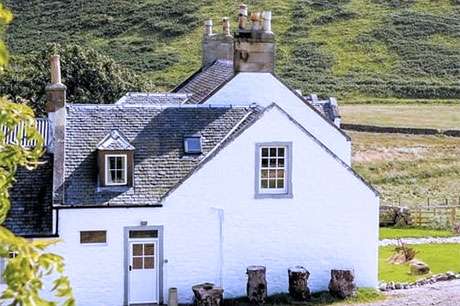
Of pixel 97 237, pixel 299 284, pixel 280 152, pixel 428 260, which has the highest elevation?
pixel 280 152

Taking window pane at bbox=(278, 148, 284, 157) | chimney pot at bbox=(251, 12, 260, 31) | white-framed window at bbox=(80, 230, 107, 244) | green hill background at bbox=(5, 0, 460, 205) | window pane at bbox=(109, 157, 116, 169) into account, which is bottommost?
white-framed window at bbox=(80, 230, 107, 244)

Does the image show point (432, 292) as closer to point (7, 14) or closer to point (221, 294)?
point (221, 294)

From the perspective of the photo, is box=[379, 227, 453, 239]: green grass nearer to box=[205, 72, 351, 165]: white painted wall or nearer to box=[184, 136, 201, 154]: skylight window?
box=[205, 72, 351, 165]: white painted wall

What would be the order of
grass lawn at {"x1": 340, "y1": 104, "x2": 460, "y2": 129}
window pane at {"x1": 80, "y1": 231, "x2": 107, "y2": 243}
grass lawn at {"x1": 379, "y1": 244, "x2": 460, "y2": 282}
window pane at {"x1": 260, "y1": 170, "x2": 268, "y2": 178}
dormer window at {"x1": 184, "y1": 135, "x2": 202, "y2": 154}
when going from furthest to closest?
1. grass lawn at {"x1": 340, "y1": 104, "x2": 460, "y2": 129}
2. grass lawn at {"x1": 379, "y1": 244, "x2": 460, "y2": 282}
3. dormer window at {"x1": 184, "y1": 135, "x2": 202, "y2": 154}
4. window pane at {"x1": 260, "y1": 170, "x2": 268, "y2": 178}
5. window pane at {"x1": 80, "y1": 231, "x2": 107, "y2": 243}

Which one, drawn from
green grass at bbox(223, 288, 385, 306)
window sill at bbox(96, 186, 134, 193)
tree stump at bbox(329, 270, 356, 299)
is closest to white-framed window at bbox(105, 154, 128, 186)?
window sill at bbox(96, 186, 134, 193)

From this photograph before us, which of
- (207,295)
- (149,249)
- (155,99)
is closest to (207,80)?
(155,99)

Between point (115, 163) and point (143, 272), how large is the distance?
3049 millimetres

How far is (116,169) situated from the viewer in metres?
26.9

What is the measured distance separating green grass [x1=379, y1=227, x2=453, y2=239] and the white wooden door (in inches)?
588

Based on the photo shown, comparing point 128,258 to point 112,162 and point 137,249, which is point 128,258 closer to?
point 137,249

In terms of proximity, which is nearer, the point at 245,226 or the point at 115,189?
the point at 115,189

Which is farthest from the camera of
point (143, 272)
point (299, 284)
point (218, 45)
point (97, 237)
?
point (218, 45)

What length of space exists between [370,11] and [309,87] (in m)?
30.4

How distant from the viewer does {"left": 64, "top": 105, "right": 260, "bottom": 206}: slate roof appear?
1041 inches
